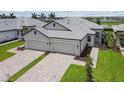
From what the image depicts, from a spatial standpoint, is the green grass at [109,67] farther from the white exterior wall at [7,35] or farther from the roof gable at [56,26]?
the white exterior wall at [7,35]

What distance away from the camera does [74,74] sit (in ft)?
38.5

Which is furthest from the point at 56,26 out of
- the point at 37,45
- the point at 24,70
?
the point at 24,70

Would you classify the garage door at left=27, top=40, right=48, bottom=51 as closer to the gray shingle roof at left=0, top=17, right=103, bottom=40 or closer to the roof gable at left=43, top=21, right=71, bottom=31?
the gray shingle roof at left=0, top=17, right=103, bottom=40

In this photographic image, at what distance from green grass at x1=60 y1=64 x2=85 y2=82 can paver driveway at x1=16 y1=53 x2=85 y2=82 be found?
40 cm

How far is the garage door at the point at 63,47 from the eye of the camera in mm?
17558

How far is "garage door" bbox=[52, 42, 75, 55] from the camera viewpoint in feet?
57.6

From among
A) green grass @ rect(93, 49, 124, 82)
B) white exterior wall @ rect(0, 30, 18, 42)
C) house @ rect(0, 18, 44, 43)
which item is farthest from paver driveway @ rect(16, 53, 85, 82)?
house @ rect(0, 18, 44, 43)

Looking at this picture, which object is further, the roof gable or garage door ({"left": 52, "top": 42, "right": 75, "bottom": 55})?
the roof gable

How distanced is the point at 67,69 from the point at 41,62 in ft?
10.2

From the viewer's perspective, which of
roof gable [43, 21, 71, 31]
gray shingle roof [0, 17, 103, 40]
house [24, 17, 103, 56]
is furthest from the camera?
roof gable [43, 21, 71, 31]

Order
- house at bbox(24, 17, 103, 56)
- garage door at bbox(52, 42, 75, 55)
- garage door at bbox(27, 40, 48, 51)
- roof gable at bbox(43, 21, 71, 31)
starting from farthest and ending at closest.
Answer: roof gable at bbox(43, 21, 71, 31) → garage door at bbox(27, 40, 48, 51) → garage door at bbox(52, 42, 75, 55) → house at bbox(24, 17, 103, 56)

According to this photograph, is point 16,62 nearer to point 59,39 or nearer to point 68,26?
point 59,39

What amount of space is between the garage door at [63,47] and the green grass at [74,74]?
4.21m
